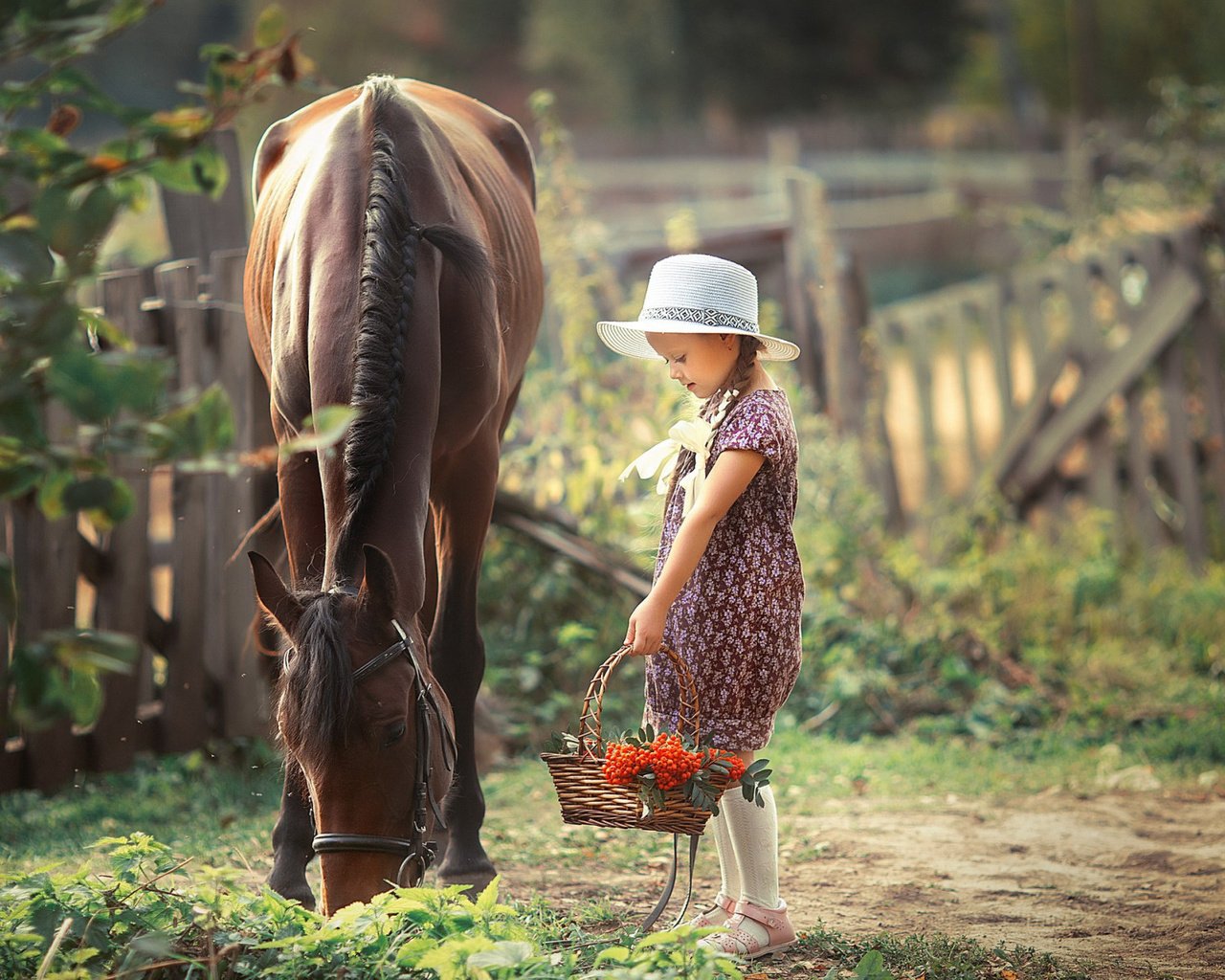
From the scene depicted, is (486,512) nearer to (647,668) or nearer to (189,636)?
(647,668)

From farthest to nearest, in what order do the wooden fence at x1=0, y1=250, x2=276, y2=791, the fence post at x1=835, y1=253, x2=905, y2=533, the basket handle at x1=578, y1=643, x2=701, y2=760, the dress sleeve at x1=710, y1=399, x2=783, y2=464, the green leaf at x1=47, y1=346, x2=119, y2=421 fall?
the fence post at x1=835, y1=253, x2=905, y2=533
the wooden fence at x1=0, y1=250, x2=276, y2=791
the dress sleeve at x1=710, y1=399, x2=783, y2=464
the basket handle at x1=578, y1=643, x2=701, y2=760
the green leaf at x1=47, y1=346, x2=119, y2=421

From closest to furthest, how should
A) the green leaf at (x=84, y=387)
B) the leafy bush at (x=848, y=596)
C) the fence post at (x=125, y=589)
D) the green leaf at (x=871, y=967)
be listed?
1. the green leaf at (x=84, y=387)
2. the green leaf at (x=871, y=967)
3. the fence post at (x=125, y=589)
4. the leafy bush at (x=848, y=596)

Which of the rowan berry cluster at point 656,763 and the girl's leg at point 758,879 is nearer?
the rowan berry cluster at point 656,763

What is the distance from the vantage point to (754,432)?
3.20 metres

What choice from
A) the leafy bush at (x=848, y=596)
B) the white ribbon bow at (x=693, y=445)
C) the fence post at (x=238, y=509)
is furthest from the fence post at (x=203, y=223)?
the white ribbon bow at (x=693, y=445)

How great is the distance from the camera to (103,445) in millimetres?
1978

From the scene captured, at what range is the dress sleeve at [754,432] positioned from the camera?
3189 mm

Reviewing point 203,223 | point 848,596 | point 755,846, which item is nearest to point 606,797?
point 755,846

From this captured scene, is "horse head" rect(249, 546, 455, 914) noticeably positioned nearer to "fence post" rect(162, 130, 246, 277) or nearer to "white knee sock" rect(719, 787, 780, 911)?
"white knee sock" rect(719, 787, 780, 911)

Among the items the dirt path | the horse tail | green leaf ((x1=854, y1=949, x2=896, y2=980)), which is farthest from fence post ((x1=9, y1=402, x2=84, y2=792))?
green leaf ((x1=854, y1=949, x2=896, y2=980))

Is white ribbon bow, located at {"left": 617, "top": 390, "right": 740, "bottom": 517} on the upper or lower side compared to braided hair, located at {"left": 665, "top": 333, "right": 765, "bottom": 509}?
lower

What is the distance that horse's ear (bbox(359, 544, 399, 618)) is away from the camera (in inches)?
107

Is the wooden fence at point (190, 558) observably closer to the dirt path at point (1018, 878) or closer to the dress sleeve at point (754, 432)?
the dirt path at point (1018, 878)

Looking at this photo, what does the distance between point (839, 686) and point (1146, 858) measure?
1838mm
